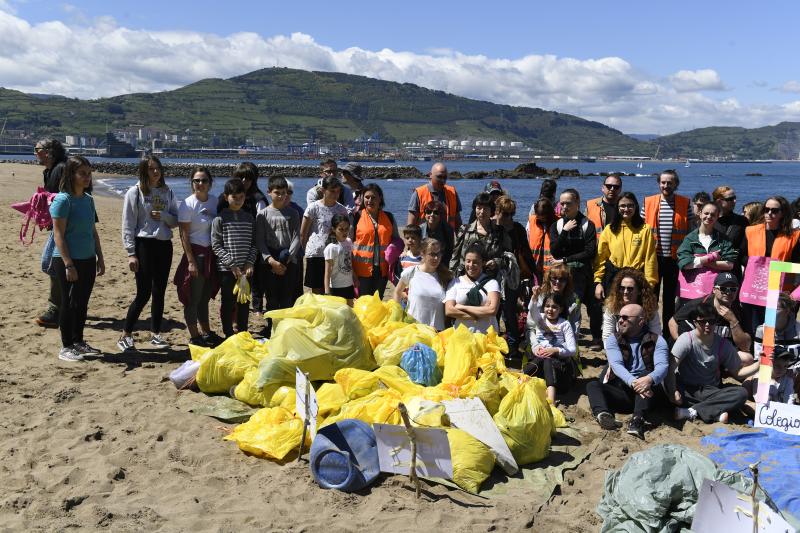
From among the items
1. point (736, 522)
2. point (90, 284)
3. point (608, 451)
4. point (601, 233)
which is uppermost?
point (601, 233)

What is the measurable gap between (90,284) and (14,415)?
4.62 ft

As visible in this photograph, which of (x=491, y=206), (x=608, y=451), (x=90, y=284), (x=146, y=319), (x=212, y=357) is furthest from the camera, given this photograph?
(x=146, y=319)

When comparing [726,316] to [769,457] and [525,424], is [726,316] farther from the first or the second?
[525,424]

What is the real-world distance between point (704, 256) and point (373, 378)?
320 centimetres

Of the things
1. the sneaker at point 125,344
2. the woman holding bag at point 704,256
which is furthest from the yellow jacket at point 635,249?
the sneaker at point 125,344

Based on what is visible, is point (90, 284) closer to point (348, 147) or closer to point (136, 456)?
point (136, 456)

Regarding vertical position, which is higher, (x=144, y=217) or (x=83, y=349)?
(x=144, y=217)

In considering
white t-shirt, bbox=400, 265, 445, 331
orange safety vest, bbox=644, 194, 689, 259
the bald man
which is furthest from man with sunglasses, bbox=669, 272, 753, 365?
the bald man

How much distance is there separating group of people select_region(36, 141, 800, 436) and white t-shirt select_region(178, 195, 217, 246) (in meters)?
0.01

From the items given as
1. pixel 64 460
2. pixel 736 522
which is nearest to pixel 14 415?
pixel 64 460

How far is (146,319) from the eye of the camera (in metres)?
7.32

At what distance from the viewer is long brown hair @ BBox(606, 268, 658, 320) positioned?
5.05 meters

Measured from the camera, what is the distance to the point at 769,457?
13.7 ft

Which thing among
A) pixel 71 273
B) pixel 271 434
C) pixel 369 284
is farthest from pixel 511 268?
pixel 71 273
